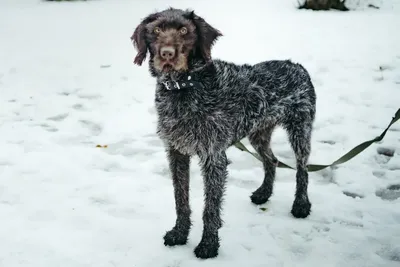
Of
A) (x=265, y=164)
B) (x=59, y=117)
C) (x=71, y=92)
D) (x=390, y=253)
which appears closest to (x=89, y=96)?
(x=71, y=92)

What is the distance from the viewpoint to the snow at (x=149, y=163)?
3504 millimetres

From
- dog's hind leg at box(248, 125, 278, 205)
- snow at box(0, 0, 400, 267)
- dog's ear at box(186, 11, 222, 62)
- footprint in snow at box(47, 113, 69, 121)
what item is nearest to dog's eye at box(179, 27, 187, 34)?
dog's ear at box(186, 11, 222, 62)

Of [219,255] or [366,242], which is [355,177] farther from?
[219,255]

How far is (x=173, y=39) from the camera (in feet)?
9.11

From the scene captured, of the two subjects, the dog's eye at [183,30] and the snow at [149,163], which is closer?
the dog's eye at [183,30]

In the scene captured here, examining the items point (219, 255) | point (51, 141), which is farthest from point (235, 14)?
point (219, 255)

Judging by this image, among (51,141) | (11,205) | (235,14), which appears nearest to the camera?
(11,205)

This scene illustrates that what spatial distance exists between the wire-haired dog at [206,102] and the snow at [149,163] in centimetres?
55

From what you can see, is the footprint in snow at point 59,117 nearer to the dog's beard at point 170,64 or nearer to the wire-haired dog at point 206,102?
the wire-haired dog at point 206,102

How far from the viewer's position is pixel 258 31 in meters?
9.57

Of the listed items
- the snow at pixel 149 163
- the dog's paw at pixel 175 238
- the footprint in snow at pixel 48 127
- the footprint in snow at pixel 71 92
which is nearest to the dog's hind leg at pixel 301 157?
the snow at pixel 149 163

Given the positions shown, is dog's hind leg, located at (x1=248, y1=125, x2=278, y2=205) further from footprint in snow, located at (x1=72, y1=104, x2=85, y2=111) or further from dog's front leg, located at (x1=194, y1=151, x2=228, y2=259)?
footprint in snow, located at (x1=72, y1=104, x2=85, y2=111)

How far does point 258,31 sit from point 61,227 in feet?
22.8

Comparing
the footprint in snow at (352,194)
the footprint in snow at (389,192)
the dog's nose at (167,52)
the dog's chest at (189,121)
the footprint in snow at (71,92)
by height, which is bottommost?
the footprint in snow at (352,194)
